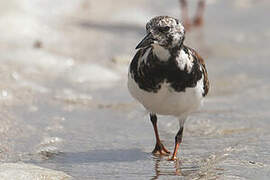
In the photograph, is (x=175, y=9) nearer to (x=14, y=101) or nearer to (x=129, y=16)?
(x=129, y=16)

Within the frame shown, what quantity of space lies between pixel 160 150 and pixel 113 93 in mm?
2512

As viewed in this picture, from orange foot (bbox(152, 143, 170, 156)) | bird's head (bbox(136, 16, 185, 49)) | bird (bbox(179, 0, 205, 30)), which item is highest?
bird (bbox(179, 0, 205, 30))

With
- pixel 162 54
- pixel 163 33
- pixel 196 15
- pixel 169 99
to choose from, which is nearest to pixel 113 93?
pixel 169 99

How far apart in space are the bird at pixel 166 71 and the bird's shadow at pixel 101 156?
54 cm

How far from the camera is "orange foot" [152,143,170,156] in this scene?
6.06 meters

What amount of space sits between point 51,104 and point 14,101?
46 centimetres

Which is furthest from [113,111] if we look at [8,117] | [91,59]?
[91,59]

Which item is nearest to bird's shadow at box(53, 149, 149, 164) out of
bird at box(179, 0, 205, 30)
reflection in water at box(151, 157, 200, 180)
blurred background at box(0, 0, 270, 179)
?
blurred background at box(0, 0, 270, 179)

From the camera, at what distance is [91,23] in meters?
11.6

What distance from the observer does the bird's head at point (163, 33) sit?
5.29m

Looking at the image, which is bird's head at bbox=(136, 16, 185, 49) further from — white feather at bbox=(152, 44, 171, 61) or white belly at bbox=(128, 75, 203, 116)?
white belly at bbox=(128, 75, 203, 116)

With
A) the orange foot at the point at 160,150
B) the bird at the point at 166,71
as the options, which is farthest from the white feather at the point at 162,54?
the orange foot at the point at 160,150

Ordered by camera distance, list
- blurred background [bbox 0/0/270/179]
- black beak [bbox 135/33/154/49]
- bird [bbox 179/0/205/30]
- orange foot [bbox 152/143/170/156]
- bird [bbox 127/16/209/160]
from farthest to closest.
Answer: bird [bbox 179/0/205/30] → orange foot [bbox 152/143/170/156] → blurred background [bbox 0/0/270/179] → bird [bbox 127/16/209/160] → black beak [bbox 135/33/154/49]

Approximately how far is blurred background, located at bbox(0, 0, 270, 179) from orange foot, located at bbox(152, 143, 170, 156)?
14 centimetres
